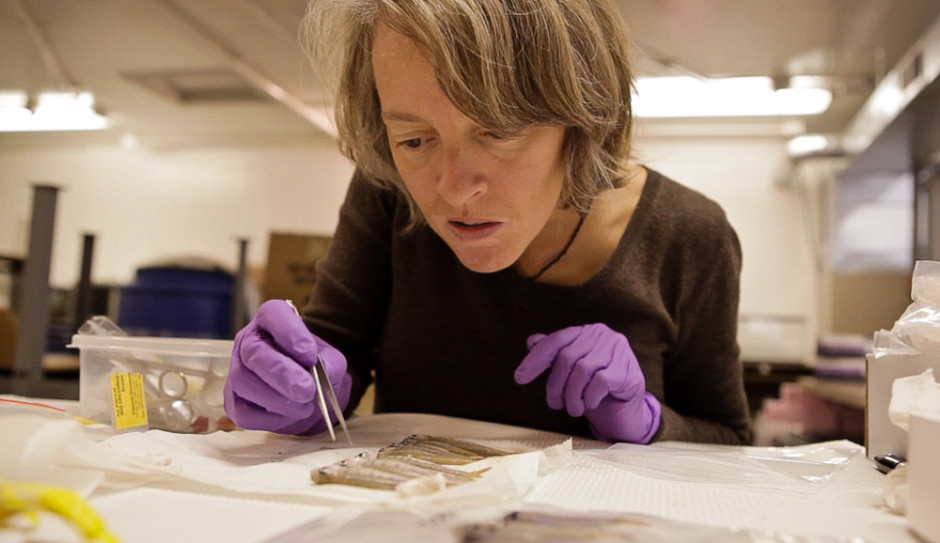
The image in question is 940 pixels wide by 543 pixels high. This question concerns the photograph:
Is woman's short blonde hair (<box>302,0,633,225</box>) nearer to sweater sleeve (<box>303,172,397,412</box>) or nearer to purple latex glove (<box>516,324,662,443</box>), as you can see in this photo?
sweater sleeve (<box>303,172,397,412</box>)

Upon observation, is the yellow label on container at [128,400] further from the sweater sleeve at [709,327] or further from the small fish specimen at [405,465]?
the sweater sleeve at [709,327]

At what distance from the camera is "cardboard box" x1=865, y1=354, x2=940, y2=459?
0.65 m

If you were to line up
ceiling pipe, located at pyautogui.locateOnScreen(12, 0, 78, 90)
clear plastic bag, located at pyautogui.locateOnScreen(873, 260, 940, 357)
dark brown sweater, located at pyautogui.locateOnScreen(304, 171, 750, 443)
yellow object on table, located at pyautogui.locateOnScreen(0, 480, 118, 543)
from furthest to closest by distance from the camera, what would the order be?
1. ceiling pipe, located at pyautogui.locateOnScreen(12, 0, 78, 90)
2. dark brown sweater, located at pyautogui.locateOnScreen(304, 171, 750, 443)
3. clear plastic bag, located at pyautogui.locateOnScreen(873, 260, 940, 357)
4. yellow object on table, located at pyautogui.locateOnScreen(0, 480, 118, 543)

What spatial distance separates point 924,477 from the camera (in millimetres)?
415

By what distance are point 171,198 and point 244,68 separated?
7.38 ft

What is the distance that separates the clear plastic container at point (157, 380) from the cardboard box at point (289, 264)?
2.00 metres

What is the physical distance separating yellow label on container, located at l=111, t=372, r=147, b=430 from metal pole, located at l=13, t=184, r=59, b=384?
61.8 inches

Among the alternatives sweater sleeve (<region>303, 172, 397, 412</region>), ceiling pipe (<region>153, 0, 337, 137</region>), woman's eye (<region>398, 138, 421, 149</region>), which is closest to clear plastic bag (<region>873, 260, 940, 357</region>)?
woman's eye (<region>398, 138, 421, 149</region>)

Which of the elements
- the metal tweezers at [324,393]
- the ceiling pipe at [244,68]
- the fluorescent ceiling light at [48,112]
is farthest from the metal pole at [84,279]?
the metal tweezers at [324,393]

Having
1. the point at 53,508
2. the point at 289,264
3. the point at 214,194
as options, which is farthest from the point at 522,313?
the point at 214,194

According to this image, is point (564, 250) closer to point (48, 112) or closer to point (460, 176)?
point (460, 176)

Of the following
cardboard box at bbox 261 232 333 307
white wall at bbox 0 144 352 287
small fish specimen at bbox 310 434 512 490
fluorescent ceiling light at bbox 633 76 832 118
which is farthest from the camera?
white wall at bbox 0 144 352 287

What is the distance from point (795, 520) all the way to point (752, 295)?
4.86 meters

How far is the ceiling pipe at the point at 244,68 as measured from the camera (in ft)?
11.2
